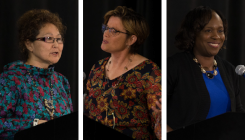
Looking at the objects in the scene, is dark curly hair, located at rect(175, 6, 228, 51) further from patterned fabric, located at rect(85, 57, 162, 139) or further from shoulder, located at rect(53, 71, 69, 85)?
shoulder, located at rect(53, 71, 69, 85)

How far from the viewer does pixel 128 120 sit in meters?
1.29

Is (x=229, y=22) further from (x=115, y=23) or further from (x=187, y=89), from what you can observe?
(x=115, y=23)

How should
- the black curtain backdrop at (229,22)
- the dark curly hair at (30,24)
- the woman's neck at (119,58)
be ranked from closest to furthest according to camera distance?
the black curtain backdrop at (229,22)
the woman's neck at (119,58)
the dark curly hair at (30,24)

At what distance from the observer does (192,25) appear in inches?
47.6

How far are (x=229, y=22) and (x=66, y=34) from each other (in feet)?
3.13

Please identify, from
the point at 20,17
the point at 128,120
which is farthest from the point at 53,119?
the point at 20,17

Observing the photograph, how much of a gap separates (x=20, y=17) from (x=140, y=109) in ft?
→ 2.83

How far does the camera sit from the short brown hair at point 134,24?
1214 millimetres

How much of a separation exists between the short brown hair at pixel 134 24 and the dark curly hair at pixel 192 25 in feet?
0.51

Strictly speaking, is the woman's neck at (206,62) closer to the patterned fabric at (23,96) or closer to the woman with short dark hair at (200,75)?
the woman with short dark hair at (200,75)

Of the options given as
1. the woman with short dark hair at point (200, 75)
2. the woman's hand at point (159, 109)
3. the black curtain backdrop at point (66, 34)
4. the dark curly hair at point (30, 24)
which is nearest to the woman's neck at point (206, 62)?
the woman with short dark hair at point (200, 75)

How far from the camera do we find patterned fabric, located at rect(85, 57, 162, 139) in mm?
1220

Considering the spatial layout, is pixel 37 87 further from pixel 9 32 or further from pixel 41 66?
pixel 9 32

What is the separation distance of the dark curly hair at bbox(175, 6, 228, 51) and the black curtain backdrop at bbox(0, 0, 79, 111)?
731mm
